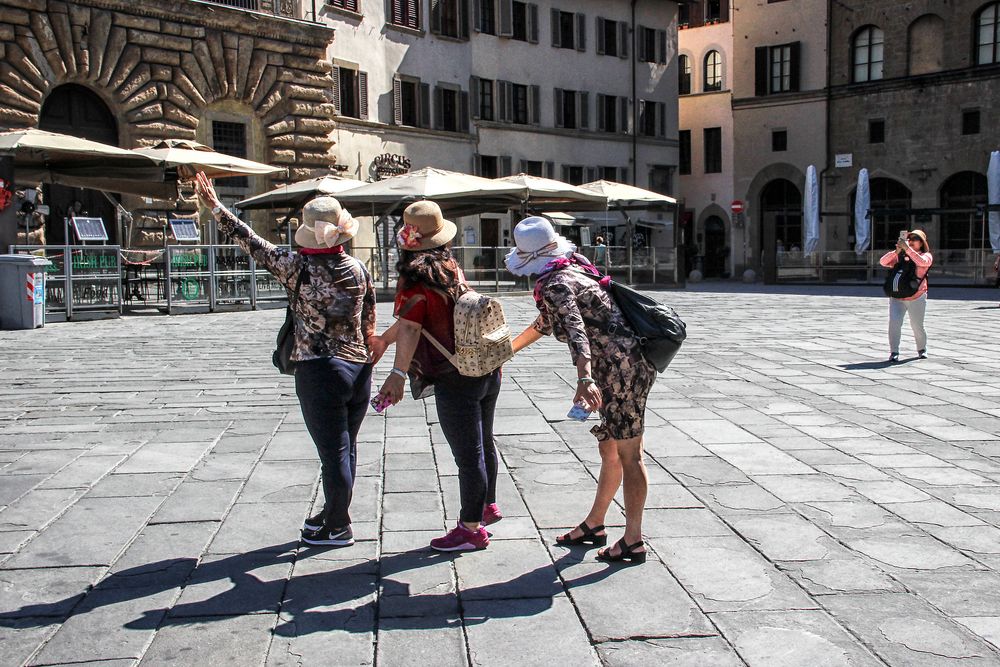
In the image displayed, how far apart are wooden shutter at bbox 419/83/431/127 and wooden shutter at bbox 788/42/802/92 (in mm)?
16788

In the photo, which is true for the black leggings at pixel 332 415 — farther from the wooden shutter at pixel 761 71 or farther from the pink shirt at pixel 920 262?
the wooden shutter at pixel 761 71

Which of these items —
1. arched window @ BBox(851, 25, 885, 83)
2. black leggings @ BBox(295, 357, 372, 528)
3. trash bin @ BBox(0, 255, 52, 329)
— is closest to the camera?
black leggings @ BBox(295, 357, 372, 528)

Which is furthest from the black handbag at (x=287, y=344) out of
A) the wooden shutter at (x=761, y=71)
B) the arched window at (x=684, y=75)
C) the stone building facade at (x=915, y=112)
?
the arched window at (x=684, y=75)

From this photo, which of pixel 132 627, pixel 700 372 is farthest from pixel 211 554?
pixel 700 372

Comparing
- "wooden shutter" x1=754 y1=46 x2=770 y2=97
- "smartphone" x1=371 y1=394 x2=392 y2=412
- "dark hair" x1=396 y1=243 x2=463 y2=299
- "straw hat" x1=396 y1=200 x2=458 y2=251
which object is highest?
"wooden shutter" x1=754 y1=46 x2=770 y2=97

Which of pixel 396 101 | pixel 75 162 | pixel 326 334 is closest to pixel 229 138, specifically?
pixel 75 162

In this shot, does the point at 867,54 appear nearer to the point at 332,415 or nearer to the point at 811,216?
the point at 811,216

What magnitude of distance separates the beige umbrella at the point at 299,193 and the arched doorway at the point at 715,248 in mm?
25382

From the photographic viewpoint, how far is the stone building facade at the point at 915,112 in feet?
126

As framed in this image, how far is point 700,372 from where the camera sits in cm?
1107

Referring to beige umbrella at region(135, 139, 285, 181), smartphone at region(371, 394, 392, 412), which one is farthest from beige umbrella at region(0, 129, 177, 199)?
smartphone at region(371, 394, 392, 412)

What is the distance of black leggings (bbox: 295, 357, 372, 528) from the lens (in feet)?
16.0

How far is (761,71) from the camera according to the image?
44875mm

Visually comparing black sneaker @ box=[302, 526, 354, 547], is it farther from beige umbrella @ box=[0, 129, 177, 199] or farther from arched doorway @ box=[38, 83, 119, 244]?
arched doorway @ box=[38, 83, 119, 244]
